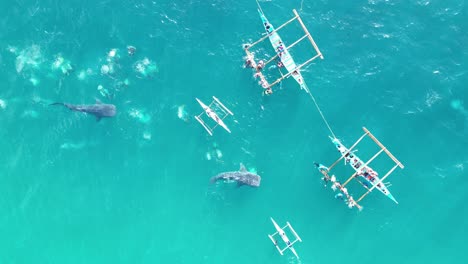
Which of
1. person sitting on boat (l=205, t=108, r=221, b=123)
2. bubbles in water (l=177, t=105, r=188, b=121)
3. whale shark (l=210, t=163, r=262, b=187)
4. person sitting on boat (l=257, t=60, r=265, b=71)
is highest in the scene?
bubbles in water (l=177, t=105, r=188, b=121)

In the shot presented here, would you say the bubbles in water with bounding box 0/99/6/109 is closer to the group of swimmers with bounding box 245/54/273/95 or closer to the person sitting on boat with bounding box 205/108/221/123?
the person sitting on boat with bounding box 205/108/221/123

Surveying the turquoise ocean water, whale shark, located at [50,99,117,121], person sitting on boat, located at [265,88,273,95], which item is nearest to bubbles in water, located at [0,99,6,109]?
the turquoise ocean water

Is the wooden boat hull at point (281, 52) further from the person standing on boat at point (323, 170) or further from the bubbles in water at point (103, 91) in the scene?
the bubbles in water at point (103, 91)

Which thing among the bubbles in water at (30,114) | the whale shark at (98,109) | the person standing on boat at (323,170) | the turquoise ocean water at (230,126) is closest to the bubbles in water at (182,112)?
the turquoise ocean water at (230,126)

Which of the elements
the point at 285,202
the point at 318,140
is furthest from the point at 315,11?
the point at 285,202

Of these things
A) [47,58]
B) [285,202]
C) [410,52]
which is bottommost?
[285,202]

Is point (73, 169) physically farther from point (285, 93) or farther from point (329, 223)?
point (329, 223)
